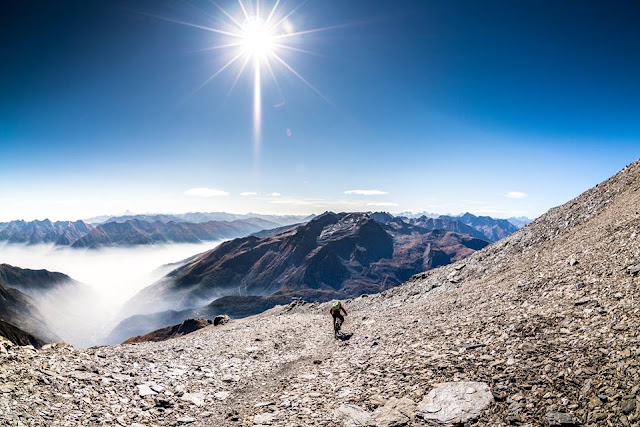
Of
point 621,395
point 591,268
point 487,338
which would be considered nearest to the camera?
point 621,395

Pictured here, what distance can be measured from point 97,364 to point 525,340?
19.3 metres

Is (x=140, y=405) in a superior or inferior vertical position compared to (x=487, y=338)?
inferior

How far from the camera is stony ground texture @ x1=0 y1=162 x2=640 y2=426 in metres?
9.06

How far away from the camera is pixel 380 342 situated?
63.8ft

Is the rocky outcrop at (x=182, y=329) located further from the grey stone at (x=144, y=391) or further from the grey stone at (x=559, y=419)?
the grey stone at (x=559, y=419)

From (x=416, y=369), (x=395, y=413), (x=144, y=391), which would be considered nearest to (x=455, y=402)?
(x=395, y=413)

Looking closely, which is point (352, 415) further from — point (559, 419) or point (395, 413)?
point (559, 419)

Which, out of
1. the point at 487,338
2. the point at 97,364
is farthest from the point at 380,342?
the point at 97,364

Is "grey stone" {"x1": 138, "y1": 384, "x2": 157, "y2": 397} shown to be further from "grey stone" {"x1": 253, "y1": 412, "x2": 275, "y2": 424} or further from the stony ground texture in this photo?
"grey stone" {"x1": 253, "y1": 412, "x2": 275, "y2": 424}

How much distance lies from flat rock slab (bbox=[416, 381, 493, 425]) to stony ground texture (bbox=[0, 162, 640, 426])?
0.15 meters

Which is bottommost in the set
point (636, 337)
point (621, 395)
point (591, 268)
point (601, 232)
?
point (621, 395)

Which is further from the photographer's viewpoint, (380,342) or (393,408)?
(380,342)

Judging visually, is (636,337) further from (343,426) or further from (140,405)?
(140,405)

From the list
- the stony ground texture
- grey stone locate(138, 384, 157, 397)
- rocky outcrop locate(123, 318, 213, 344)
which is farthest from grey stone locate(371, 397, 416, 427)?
rocky outcrop locate(123, 318, 213, 344)
